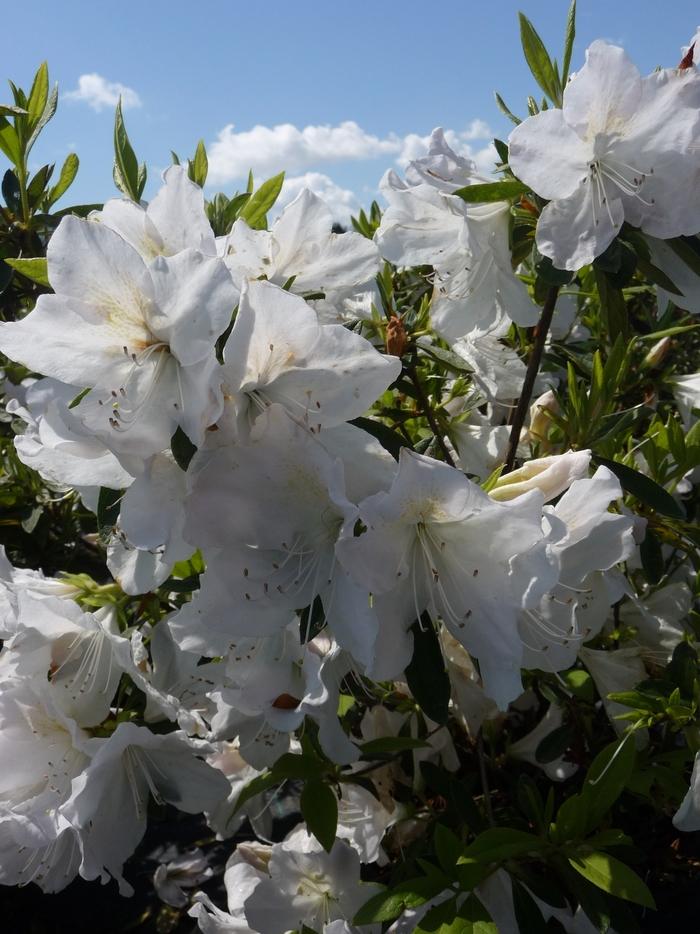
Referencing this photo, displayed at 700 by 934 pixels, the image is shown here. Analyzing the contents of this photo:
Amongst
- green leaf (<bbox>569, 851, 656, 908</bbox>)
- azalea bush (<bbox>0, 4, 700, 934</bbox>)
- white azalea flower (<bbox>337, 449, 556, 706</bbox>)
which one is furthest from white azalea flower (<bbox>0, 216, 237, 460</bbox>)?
green leaf (<bbox>569, 851, 656, 908</bbox>)

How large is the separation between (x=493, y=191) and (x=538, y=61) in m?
0.25

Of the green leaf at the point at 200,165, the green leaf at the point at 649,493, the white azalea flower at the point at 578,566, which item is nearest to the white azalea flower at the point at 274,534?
the white azalea flower at the point at 578,566

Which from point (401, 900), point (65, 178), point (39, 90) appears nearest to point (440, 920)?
point (401, 900)

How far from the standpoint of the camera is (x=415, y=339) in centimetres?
150

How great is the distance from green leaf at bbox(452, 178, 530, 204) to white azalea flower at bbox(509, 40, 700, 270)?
0.22 feet

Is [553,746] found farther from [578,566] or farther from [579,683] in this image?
[578,566]

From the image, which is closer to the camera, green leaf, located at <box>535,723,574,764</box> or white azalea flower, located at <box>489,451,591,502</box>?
white azalea flower, located at <box>489,451,591,502</box>

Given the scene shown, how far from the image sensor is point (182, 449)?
0.87 metres

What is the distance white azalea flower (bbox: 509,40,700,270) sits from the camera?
3.42 ft

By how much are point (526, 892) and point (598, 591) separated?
0.46 meters

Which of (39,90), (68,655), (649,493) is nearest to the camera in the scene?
(68,655)

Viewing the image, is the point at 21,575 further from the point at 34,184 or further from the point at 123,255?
the point at 34,184

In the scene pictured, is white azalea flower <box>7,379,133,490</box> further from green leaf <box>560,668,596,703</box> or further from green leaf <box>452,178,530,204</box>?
green leaf <box>560,668,596,703</box>

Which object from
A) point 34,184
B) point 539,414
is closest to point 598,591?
point 539,414
